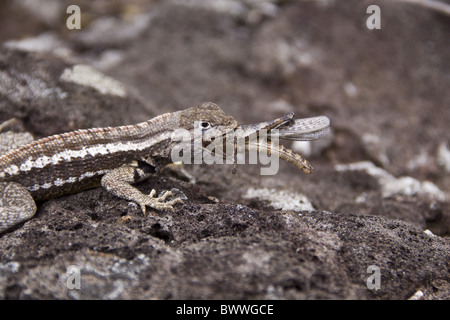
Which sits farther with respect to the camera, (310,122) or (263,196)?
(263,196)

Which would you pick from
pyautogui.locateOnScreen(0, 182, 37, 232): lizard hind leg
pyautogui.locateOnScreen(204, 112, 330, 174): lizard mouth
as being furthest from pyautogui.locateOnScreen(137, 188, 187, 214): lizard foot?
pyautogui.locateOnScreen(0, 182, 37, 232): lizard hind leg

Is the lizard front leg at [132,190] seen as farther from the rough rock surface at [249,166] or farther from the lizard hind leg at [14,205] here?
the lizard hind leg at [14,205]

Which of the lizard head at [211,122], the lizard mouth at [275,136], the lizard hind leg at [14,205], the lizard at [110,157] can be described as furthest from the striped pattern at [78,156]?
the lizard mouth at [275,136]

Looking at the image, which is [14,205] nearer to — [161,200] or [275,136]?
[161,200]

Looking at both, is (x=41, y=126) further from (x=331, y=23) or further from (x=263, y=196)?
(x=331, y=23)

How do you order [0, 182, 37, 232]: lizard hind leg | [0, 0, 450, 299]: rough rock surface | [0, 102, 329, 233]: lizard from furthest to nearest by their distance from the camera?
[0, 102, 329, 233]: lizard, [0, 182, 37, 232]: lizard hind leg, [0, 0, 450, 299]: rough rock surface

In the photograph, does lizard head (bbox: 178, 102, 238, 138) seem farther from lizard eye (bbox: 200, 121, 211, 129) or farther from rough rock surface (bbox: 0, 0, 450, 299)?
rough rock surface (bbox: 0, 0, 450, 299)
